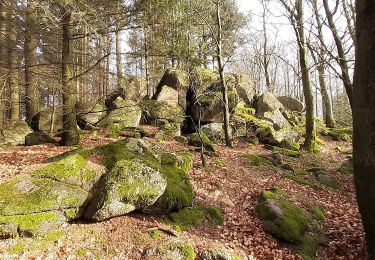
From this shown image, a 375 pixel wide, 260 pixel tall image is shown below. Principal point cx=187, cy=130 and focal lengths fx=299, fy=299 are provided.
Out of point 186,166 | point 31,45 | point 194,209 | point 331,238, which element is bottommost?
point 331,238

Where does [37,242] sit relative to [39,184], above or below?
below

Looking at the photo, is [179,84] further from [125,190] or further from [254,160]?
[125,190]

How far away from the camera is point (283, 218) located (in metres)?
6.89

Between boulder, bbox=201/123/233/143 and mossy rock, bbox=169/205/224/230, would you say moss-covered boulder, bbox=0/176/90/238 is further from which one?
boulder, bbox=201/123/233/143

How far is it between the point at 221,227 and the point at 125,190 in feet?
7.86

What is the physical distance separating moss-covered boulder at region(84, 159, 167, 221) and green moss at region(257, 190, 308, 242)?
2.64 m

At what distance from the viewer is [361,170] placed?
4398mm

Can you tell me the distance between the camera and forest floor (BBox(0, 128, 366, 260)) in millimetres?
5068

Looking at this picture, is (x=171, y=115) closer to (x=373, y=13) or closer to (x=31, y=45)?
(x=31, y=45)

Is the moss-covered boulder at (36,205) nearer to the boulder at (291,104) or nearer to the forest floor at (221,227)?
the forest floor at (221,227)

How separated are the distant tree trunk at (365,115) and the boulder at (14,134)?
34.9 ft

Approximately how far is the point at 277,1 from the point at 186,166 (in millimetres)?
8944

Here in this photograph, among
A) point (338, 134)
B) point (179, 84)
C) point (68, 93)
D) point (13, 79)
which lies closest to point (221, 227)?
point (68, 93)

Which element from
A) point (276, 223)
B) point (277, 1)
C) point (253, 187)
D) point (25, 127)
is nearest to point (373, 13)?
point (276, 223)
